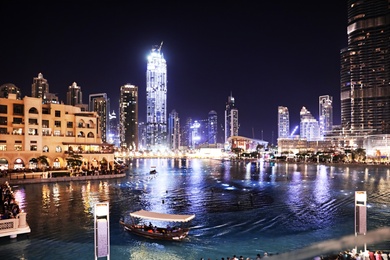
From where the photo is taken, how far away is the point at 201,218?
34062 millimetres

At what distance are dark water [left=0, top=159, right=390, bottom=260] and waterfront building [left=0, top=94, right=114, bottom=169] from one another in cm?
1062

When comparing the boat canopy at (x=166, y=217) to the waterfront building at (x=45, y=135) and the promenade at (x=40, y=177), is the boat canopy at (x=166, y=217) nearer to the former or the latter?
the promenade at (x=40, y=177)

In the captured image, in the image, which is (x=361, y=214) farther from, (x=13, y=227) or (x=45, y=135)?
(x=45, y=135)

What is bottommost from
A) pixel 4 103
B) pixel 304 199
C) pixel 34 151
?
pixel 304 199

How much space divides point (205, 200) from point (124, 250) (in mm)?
22473

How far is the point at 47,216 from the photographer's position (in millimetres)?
33656

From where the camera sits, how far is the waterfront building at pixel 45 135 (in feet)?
203

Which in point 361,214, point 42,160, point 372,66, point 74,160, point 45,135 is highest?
point 372,66

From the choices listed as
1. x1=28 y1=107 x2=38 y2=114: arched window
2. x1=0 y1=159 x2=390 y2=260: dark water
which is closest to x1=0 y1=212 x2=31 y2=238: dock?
x1=0 y1=159 x2=390 y2=260: dark water

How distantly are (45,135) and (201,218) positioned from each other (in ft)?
147

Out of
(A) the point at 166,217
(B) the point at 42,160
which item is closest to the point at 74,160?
(B) the point at 42,160

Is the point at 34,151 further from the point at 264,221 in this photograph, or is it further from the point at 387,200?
the point at 387,200

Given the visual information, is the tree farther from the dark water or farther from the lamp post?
the lamp post

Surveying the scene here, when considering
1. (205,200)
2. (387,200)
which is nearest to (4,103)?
(205,200)
